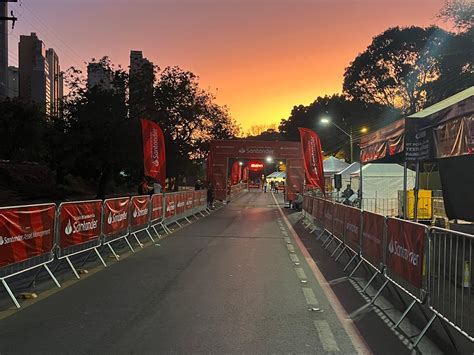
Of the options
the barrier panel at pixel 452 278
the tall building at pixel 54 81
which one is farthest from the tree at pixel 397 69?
the barrier panel at pixel 452 278

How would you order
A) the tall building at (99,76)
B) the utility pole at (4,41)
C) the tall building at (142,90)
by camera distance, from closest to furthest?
the utility pole at (4,41) < the tall building at (99,76) < the tall building at (142,90)

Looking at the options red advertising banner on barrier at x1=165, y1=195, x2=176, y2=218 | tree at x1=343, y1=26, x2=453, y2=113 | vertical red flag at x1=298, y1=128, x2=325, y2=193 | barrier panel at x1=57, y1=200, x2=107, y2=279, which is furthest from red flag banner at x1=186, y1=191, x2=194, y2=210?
tree at x1=343, y1=26, x2=453, y2=113

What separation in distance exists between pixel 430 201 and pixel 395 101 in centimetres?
3988

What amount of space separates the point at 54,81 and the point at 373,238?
1305 inches

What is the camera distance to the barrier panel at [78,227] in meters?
8.62

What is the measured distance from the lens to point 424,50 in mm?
54719

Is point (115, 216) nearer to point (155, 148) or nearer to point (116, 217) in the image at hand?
point (116, 217)

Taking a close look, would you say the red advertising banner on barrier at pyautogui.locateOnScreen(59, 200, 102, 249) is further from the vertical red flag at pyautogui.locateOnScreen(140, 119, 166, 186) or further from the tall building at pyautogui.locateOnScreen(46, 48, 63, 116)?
the tall building at pyautogui.locateOnScreen(46, 48, 63, 116)

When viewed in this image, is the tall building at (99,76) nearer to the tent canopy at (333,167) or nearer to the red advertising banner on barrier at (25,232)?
the tent canopy at (333,167)

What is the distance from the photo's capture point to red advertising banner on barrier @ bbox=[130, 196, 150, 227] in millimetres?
13141

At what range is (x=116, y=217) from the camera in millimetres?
11664

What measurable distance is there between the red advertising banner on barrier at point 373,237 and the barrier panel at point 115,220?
5.48 metres

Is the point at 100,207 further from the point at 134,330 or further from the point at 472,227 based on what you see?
the point at 472,227

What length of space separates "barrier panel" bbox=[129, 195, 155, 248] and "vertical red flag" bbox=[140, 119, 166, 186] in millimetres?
3385
